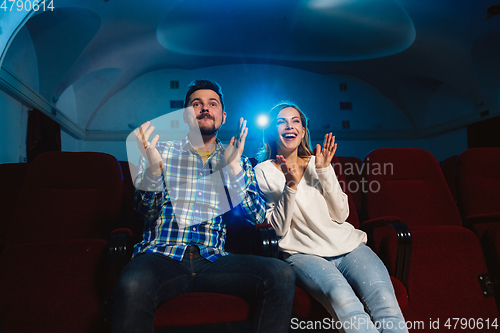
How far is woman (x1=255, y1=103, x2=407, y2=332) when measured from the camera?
1.09 metres

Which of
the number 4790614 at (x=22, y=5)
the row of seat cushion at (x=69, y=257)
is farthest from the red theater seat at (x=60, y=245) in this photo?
the number 4790614 at (x=22, y=5)

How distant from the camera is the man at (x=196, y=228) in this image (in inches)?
42.2

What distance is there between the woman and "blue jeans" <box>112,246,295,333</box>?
0.52 feet

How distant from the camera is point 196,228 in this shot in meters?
1.35

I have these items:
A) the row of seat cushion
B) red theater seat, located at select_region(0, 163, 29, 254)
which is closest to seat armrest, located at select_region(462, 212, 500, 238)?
the row of seat cushion

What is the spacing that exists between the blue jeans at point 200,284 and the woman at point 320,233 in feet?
0.52

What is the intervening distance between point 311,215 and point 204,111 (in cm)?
71

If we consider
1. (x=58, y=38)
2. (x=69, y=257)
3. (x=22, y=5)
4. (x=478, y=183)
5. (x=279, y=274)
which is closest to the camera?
Answer: (x=279, y=274)

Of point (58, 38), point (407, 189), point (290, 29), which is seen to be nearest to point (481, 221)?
point (407, 189)

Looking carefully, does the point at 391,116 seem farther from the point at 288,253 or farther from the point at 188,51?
the point at 288,253

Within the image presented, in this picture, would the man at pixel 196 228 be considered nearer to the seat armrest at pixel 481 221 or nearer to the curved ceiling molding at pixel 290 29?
the seat armrest at pixel 481 221

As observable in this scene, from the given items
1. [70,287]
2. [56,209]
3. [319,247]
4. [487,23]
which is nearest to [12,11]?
[56,209]

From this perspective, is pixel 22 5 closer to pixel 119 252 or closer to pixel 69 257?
pixel 69 257

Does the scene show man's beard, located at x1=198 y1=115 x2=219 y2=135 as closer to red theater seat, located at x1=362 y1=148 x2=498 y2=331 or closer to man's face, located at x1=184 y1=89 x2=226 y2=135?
man's face, located at x1=184 y1=89 x2=226 y2=135
